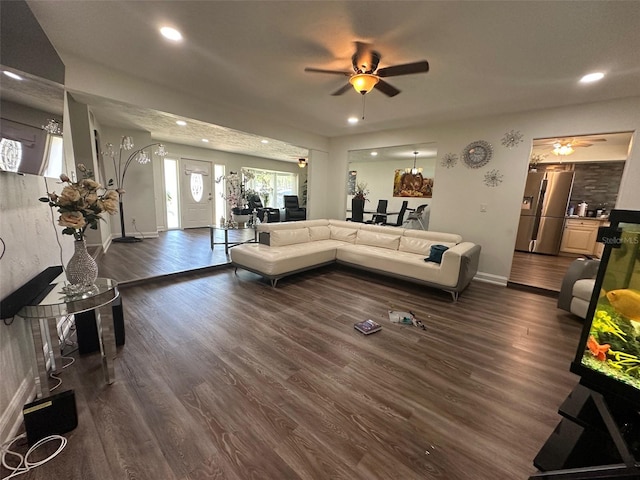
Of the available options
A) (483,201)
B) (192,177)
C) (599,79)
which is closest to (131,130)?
(192,177)

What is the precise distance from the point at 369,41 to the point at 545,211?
621cm

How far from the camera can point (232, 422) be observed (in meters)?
1.49

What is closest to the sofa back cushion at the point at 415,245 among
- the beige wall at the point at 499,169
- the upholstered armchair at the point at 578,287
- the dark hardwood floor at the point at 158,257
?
the beige wall at the point at 499,169

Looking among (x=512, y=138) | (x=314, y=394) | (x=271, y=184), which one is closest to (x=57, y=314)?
(x=314, y=394)

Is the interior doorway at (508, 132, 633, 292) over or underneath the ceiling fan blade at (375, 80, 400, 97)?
underneath

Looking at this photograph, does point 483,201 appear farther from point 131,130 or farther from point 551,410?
point 131,130

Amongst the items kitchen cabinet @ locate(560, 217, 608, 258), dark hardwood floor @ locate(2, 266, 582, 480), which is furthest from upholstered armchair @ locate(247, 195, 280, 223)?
kitchen cabinet @ locate(560, 217, 608, 258)

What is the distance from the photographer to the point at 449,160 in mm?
4527

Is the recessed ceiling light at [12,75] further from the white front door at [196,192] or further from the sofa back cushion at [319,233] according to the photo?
the white front door at [196,192]

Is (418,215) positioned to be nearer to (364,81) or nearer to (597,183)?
(597,183)

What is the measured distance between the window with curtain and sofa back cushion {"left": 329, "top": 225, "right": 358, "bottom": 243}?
5193 mm

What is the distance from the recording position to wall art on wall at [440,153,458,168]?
4.47 m

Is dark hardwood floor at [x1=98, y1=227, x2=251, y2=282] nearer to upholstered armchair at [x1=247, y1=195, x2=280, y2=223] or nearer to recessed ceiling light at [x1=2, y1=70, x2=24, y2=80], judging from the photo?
upholstered armchair at [x1=247, y1=195, x2=280, y2=223]

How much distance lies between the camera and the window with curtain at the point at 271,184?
31.7ft
